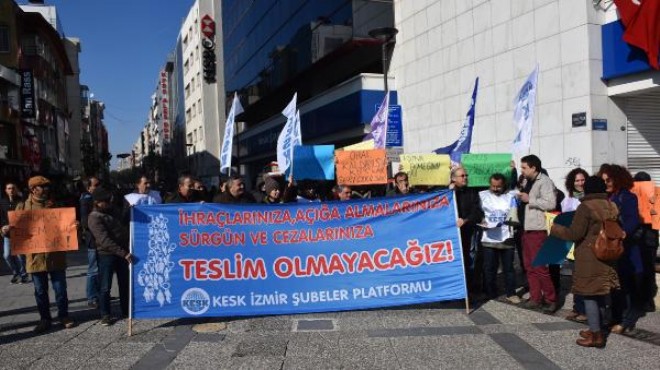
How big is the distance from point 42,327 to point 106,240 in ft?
4.12

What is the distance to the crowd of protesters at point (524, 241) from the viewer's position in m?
5.39

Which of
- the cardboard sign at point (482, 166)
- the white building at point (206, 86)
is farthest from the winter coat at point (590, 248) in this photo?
the white building at point (206, 86)

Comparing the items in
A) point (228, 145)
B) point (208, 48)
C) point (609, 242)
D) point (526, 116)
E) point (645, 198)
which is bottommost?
point (609, 242)

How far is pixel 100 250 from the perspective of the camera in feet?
21.3

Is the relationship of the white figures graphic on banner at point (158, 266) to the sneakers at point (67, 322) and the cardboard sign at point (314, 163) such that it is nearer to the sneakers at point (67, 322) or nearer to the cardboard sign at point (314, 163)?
the sneakers at point (67, 322)

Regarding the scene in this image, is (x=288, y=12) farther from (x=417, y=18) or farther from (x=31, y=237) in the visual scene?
(x=31, y=237)

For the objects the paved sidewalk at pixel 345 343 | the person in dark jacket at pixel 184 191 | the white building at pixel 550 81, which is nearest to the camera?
the paved sidewalk at pixel 345 343

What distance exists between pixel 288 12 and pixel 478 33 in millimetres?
15568

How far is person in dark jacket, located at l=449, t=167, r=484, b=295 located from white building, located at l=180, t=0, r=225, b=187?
45831mm

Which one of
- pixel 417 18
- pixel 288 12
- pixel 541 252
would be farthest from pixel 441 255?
pixel 288 12

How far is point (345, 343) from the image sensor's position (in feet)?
18.6

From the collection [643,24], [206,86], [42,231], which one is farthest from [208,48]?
[42,231]

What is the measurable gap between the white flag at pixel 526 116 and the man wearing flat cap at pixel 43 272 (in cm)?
642

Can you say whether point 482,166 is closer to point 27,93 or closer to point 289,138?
point 289,138
